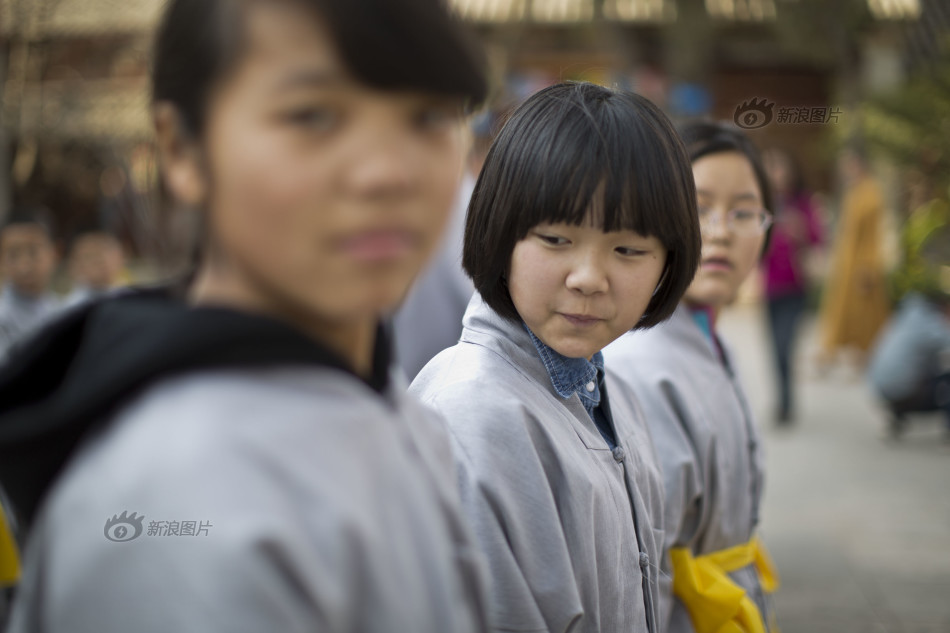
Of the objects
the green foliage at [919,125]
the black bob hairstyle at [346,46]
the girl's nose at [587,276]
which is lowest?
the girl's nose at [587,276]

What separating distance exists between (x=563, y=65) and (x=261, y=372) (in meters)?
8.49

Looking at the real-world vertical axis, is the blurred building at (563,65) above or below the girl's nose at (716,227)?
above

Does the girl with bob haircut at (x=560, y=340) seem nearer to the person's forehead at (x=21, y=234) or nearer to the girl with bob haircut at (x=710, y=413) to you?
the girl with bob haircut at (x=710, y=413)

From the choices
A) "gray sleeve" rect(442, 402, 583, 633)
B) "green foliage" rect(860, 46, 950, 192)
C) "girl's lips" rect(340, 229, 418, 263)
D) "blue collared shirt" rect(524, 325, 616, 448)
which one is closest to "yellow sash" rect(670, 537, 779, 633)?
"blue collared shirt" rect(524, 325, 616, 448)

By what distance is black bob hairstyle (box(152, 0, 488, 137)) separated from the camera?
709 mm

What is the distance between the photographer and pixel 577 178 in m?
1.37

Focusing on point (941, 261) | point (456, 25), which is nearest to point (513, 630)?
point (456, 25)

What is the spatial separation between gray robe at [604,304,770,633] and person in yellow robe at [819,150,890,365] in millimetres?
5984

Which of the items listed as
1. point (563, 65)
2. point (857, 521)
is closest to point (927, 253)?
point (857, 521)

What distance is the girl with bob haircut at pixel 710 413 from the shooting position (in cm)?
186

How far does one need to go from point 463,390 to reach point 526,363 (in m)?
0.16

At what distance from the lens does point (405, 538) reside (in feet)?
2.45

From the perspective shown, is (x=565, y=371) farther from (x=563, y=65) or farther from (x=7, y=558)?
(x=563, y=65)

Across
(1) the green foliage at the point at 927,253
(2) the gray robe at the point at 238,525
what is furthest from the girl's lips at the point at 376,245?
(1) the green foliage at the point at 927,253
